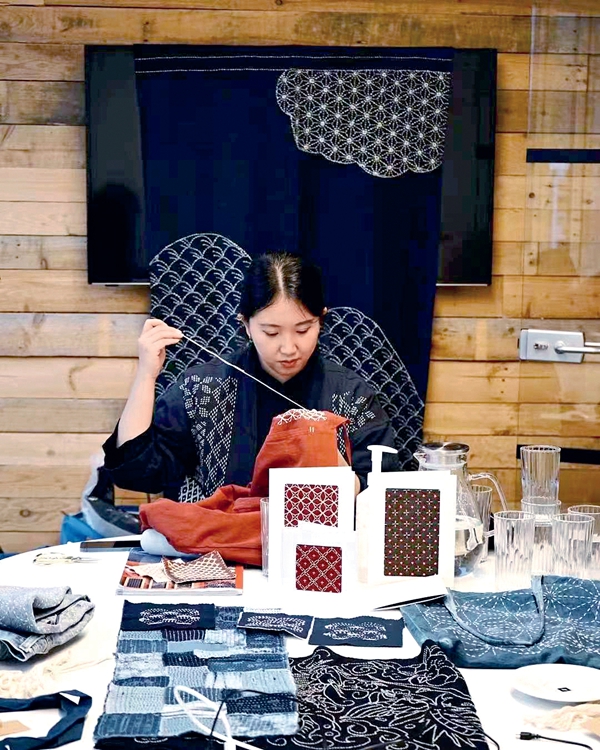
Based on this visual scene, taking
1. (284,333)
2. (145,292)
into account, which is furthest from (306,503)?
(145,292)

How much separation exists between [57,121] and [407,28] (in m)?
1.16

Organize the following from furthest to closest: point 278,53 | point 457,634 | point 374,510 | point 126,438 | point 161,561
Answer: point 278,53 < point 126,438 < point 161,561 < point 374,510 < point 457,634

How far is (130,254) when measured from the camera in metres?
3.32

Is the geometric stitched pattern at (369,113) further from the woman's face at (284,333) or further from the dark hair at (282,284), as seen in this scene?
the woman's face at (284,333)

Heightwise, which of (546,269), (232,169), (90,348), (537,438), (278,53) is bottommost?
(537,438)

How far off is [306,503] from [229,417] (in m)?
0.74

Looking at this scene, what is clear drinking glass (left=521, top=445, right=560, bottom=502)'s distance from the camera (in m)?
1.94

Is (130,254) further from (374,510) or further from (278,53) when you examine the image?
(374,510)

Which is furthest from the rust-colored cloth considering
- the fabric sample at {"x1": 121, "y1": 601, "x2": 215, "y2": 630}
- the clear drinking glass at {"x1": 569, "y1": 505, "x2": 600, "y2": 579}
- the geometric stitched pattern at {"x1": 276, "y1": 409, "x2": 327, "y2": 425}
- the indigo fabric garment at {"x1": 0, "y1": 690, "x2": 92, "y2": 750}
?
the indigo fabric garment at {"x1": 0, "y1": 690, "x2": 92, "y2": 750}

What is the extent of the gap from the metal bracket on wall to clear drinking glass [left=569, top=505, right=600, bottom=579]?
1310 millimetres

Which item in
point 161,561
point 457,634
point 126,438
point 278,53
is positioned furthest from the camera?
point 278,53

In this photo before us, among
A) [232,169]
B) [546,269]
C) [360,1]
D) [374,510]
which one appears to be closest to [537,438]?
[546,269]

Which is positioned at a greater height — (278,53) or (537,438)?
(278,53)

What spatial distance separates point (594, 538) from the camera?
6.05 feet
